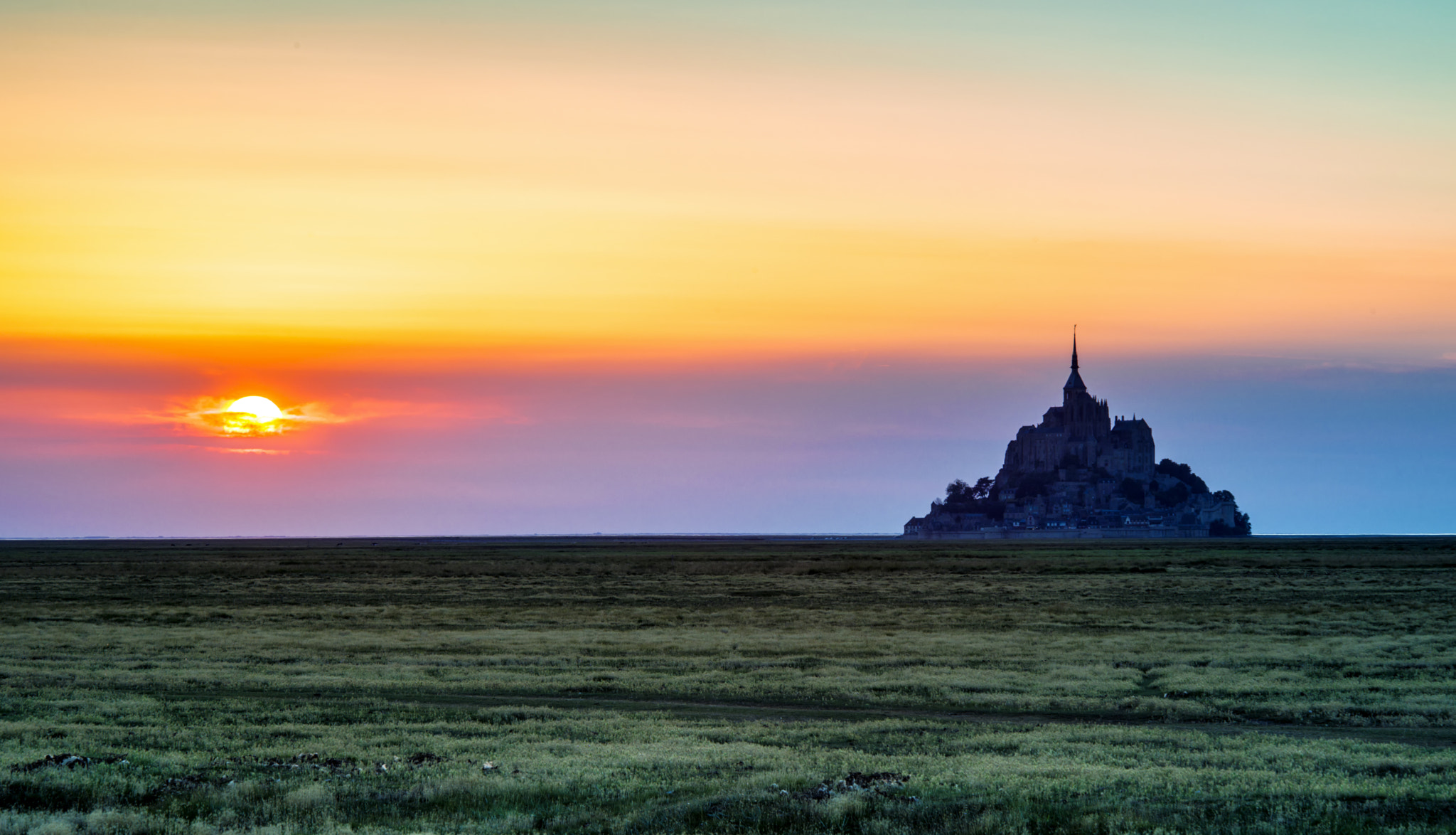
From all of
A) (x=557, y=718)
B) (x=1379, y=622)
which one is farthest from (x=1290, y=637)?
(x=557, y=718)

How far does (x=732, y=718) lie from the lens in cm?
2297

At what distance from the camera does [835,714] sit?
77.6 feet

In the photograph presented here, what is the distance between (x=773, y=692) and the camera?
86.6ft

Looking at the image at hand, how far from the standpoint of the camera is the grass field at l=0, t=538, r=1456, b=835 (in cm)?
1496

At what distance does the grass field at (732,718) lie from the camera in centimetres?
1496

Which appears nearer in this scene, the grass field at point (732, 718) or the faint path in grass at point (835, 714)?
the grass field at point (732, 718)

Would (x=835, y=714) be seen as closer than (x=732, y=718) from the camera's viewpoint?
No

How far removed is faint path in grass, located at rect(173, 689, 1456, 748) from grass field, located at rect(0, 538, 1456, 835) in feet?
0.43

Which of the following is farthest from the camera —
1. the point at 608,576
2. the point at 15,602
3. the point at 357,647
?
the point at 608,576

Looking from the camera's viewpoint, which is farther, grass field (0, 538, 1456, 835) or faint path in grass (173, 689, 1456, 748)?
faint path in grass (173, 689, 1456, 748)

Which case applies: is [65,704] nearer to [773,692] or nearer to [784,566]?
[773,692]

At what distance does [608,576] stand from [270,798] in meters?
75.0

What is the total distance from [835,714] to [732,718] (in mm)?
2160

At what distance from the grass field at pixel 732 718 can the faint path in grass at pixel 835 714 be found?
0.43 feet
